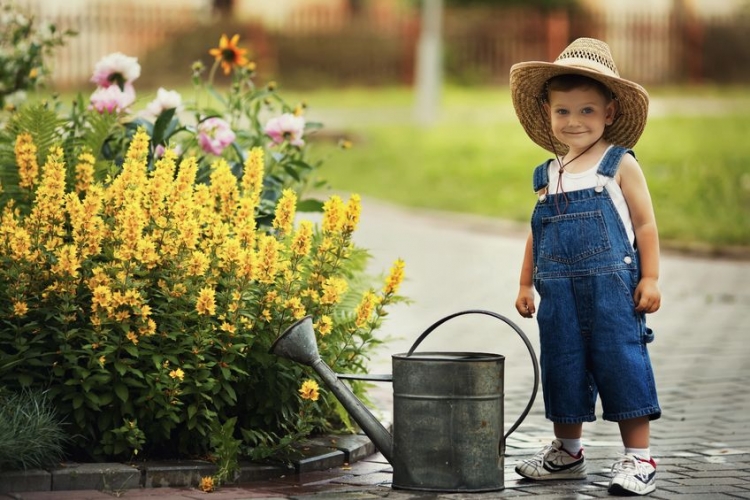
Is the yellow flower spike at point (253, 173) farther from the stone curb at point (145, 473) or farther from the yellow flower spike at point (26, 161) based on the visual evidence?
the stone curb at point (145, 473)

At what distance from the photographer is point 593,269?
14.1 ft

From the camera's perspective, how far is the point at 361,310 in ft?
14.8

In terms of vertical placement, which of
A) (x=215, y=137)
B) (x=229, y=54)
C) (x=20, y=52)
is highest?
(x=20, y=52)

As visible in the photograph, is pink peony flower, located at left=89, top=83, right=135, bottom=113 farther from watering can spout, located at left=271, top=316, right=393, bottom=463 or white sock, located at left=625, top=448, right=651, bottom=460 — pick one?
white sock, located at left=625, top=448, right=651, bottom=460

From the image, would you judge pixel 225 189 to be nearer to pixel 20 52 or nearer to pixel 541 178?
pixel 541 178

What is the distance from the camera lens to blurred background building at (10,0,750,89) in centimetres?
2828

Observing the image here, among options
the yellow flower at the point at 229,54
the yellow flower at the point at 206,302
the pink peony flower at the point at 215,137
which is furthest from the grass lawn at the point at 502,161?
the yellow flower at the point at 206,302

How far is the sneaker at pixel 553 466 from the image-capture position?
4480mm

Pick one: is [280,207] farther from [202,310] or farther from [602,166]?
[602,166]

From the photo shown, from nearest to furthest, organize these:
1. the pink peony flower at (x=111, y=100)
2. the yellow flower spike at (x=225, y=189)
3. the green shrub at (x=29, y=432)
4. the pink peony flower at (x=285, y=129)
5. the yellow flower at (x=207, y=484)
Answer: the green shrub at (x=29, y=432), the yellow flower at (x=207, y=484), the yellow flower spike at (x=225, y=189), the pink peony flower at (x=111, y=100), the pink peony flower at (x=285, y=129)

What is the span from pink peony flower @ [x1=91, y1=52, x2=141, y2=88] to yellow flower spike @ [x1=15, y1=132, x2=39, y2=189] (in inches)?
39.6

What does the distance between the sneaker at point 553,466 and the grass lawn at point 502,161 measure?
864 centimetres

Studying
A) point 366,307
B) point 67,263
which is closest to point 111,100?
point 67,263

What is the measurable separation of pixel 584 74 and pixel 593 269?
26.5 inches
